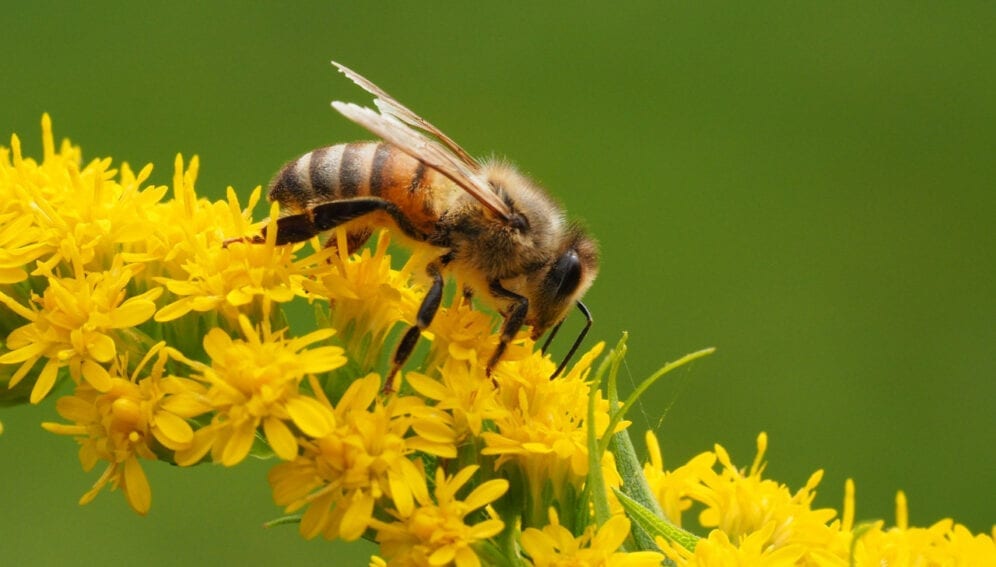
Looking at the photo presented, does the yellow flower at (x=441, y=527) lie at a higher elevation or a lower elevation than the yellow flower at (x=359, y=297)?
lower

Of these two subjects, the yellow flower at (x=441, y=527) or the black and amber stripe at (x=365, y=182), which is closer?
the yellow flower at (x=441, y=527)

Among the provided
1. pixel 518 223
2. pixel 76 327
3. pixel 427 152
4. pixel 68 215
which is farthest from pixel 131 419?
pixel 518 223

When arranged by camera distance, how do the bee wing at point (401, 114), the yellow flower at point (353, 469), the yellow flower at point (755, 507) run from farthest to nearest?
the bee wing at point (401, 114) → the yellow flower at point (755, 507) → the yellow flower at point (353, 469)

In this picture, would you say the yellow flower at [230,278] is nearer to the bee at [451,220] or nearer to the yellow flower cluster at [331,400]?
the yellow flower cluster at [331,400]

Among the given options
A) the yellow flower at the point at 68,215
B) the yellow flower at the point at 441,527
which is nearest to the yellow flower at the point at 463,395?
the yellow flower at the point at 441,527

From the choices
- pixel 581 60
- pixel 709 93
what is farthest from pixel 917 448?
pixel 581 60

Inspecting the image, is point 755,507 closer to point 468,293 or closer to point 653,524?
point 653,524

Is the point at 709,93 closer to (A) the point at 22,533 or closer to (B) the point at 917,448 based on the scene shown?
(B) the point at 917,448
